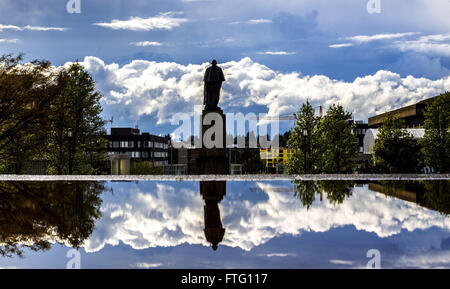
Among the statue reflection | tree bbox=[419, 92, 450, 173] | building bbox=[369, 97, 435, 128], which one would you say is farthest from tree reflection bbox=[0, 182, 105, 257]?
building bbox=[369, 97, 435, 128]

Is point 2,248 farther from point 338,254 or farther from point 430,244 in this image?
point 430,244

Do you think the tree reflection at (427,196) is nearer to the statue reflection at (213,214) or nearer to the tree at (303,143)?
the statue reflection at (213,214)

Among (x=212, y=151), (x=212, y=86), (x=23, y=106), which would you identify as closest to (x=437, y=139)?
(x=212, y=86)

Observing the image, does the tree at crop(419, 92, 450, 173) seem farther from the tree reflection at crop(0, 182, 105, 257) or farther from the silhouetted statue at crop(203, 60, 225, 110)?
the tree reflection at crop(0, 182, 105, 257)

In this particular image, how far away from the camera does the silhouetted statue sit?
90.2 ft

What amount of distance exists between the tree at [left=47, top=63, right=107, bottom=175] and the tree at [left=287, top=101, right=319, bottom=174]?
56.4ft

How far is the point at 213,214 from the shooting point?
11.1 m

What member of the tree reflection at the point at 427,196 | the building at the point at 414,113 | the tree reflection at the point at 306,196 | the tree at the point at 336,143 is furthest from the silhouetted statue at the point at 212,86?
the building at the point at 414,113

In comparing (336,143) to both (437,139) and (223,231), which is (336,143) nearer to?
(437,139)

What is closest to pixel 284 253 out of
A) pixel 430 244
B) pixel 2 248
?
pixel 430 244

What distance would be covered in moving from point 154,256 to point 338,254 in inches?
114

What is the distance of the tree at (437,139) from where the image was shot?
40.1m

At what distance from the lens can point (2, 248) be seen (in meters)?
7.93

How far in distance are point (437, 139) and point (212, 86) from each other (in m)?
23.9
